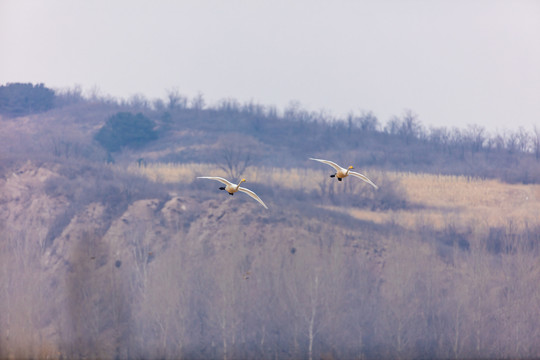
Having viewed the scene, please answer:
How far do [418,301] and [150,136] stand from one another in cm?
5016

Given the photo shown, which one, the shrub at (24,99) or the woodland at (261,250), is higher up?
the shrub at (24,99)

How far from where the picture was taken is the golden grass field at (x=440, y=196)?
67125 millimetres

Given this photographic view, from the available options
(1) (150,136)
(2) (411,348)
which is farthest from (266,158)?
(2) (411,348)

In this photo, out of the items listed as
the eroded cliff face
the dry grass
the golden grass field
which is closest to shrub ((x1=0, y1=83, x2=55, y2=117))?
the golden grass field

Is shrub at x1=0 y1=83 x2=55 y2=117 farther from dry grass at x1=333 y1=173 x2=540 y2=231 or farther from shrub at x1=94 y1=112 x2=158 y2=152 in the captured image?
dry grass at x1=333 y1=173 x2=540 y2=231

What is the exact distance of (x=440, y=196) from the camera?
71.6 meters

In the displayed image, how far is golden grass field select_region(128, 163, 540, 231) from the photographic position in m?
67.1

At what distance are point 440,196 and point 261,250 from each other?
19256 mm

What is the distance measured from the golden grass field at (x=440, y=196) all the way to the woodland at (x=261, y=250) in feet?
0.63

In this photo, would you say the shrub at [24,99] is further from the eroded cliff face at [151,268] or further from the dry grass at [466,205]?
the dry grass at [466,205]

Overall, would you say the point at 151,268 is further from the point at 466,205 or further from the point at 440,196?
the point at 466,205

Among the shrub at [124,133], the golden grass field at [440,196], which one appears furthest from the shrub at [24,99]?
the golden grass field at [440,196]

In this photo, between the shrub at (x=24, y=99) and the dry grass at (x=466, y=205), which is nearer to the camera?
the dry grass at (x=466, y=205)

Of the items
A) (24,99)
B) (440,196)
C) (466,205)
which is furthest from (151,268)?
(24,99)
